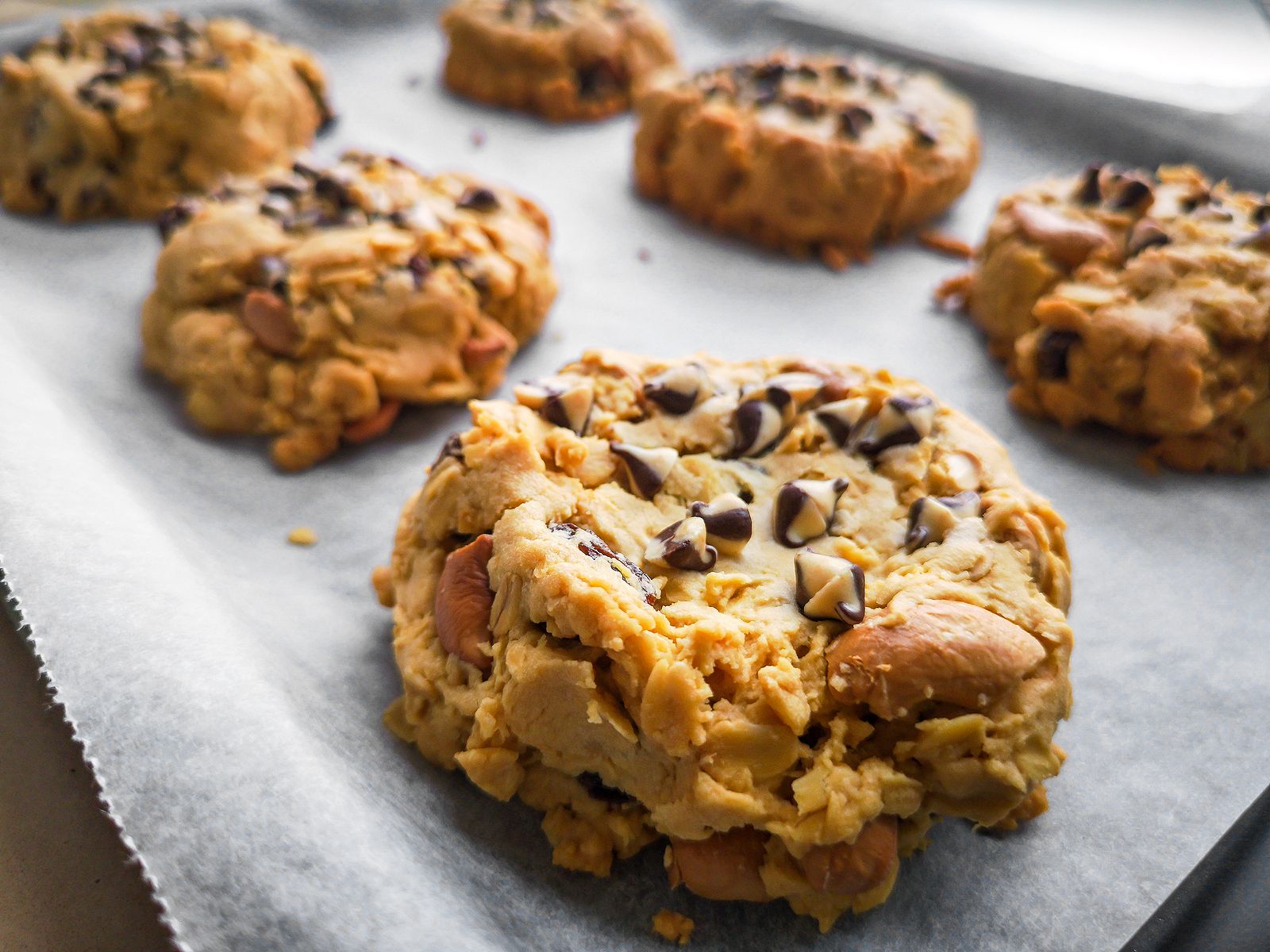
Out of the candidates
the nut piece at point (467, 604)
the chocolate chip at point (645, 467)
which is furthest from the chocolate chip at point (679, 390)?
the nut piece at point (467, 604)

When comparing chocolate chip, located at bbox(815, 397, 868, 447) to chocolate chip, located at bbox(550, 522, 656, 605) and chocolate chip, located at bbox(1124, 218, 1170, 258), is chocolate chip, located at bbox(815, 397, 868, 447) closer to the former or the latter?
chocolate chip, located at bbox(550, 522, 656, 605)

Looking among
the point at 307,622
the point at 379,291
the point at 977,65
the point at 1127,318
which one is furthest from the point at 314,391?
the point at 977,65

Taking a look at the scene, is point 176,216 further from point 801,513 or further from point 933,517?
point 933,517

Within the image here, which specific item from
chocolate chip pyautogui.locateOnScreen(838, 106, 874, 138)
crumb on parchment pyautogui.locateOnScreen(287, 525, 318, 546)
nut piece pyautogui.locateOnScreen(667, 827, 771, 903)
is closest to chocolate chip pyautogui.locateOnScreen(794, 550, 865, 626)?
nut piece pyautogui.locateOnScreen(667, 827, 771, 903)

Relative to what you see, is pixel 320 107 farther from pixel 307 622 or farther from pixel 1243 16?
pixel 1243 16

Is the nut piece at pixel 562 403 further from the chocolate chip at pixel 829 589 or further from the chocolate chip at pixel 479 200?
the chocolate chip at pixel 479 200
